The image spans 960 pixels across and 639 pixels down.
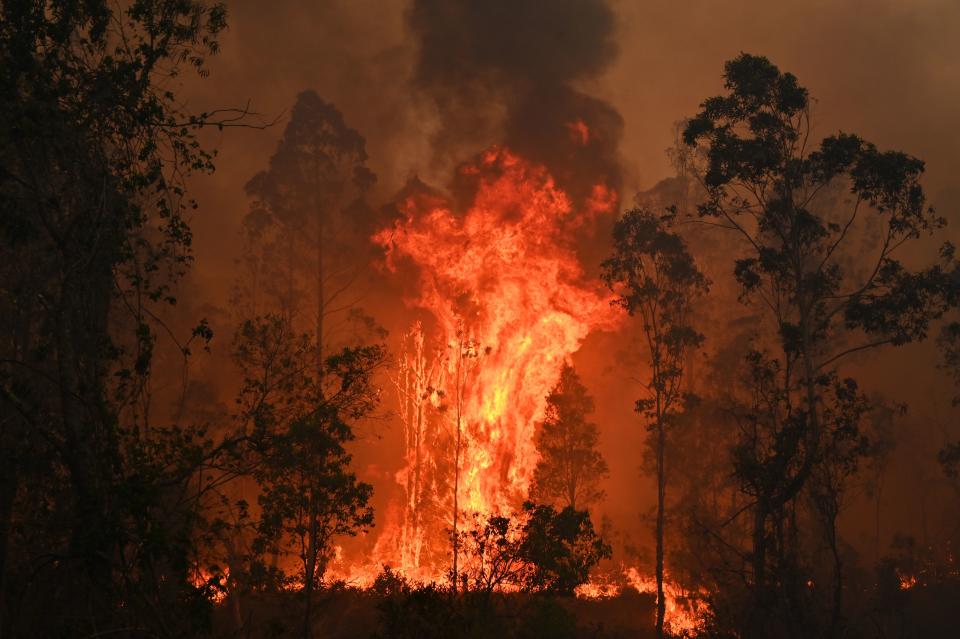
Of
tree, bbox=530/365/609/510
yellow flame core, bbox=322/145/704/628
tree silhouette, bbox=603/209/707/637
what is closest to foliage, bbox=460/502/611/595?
tree silhouette, bbox=603/209/707/637

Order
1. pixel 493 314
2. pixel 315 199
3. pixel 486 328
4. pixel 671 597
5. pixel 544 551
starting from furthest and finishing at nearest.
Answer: pixel 493 314 → pixel 486 328 → pixel 315 199 → pixel 671 597 → pixel 544 551

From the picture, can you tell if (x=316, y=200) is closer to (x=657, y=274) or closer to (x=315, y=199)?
(x=315, y=199)

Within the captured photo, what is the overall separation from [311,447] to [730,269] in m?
57.2

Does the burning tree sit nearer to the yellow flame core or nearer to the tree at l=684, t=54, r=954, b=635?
the yellow flame core

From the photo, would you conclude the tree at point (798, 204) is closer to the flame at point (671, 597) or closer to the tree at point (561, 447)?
the flame at point (671, 597)

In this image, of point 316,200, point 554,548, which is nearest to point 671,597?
point 554,548

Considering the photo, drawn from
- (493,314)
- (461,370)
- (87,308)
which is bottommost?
(87,308)

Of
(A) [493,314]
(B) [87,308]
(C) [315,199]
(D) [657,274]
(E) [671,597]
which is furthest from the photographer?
(A) [493,314]

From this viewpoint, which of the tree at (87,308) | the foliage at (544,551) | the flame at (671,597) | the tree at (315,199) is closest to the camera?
the tree at (87,308)

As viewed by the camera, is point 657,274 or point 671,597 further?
point 671,597

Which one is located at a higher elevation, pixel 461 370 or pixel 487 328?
pixel 487 328

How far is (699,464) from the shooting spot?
42.2m

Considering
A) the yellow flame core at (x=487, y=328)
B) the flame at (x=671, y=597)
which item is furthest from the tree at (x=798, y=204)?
the yellow flame core at (x=487, y=328)

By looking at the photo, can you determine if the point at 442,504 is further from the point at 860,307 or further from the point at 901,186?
the point at 901,186
